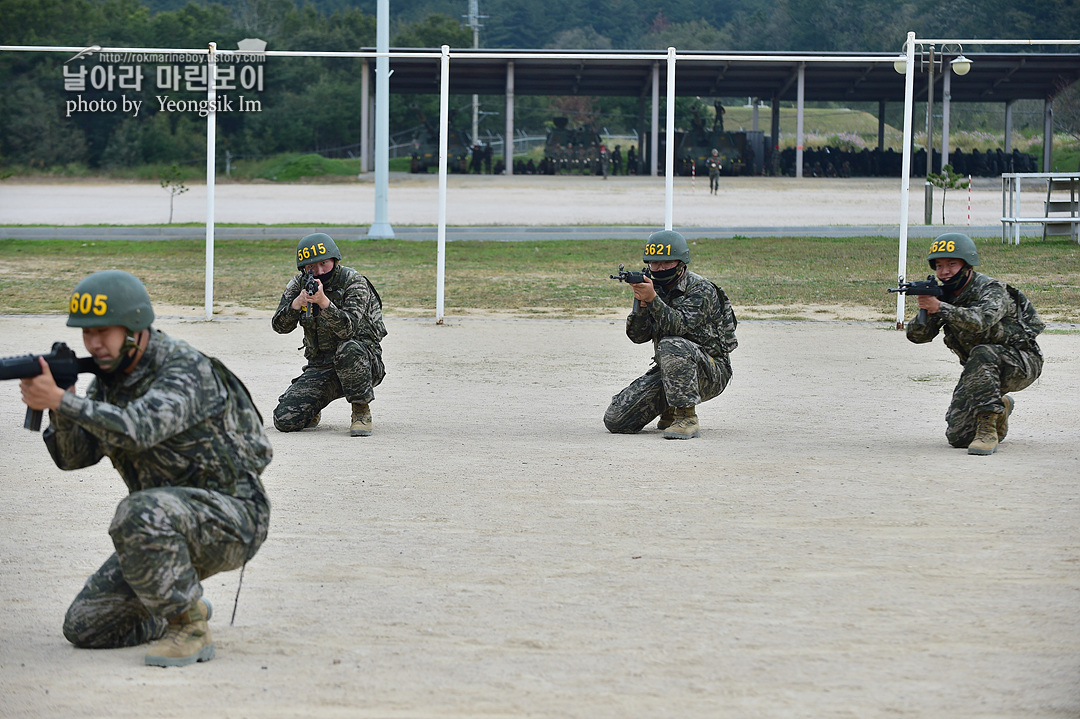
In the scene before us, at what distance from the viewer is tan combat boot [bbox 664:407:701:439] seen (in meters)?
10.0

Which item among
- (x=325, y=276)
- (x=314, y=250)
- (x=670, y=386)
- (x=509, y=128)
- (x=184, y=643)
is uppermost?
(x=509, y=128)

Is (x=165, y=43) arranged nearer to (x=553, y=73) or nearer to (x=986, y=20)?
(x=553, y=73)

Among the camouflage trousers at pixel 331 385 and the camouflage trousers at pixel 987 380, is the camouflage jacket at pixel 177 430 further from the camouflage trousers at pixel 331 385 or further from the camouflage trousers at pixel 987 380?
the camouflage trousers at pixel 987 380

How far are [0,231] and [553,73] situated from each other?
24.7 metres

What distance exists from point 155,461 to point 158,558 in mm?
449

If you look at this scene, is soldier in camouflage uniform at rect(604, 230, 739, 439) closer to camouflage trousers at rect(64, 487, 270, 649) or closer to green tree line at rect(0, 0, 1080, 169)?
camouflage trousers at rect(64, 487, 270, 649)

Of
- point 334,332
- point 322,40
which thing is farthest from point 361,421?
point 322,40

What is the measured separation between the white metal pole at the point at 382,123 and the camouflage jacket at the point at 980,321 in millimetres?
14199

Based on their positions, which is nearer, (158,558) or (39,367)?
(39,367)

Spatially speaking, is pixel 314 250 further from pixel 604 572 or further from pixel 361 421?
pixel 604 572

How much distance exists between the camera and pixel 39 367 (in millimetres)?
4656

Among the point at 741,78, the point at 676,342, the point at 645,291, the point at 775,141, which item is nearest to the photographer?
the point at 645,291

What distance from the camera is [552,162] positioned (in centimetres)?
5053

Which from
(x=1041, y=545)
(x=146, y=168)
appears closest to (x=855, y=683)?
(x=1041, y=545)
